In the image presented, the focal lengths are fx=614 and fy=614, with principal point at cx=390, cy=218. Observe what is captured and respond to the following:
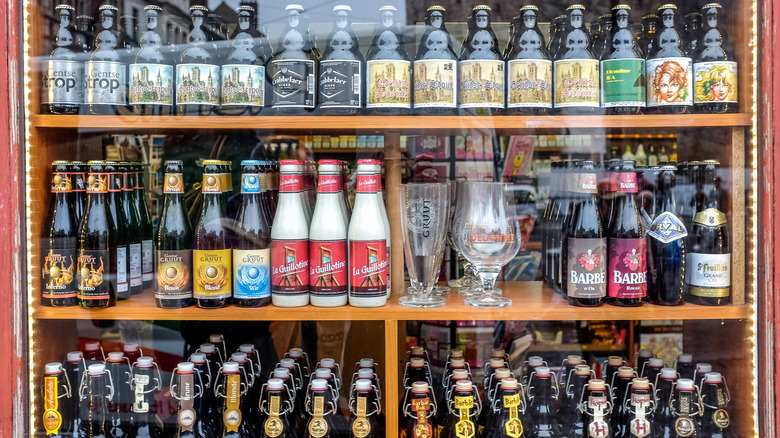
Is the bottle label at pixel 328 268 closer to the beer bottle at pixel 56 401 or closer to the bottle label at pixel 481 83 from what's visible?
the bottle label at pixel 481 83

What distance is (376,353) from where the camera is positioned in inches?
56.5

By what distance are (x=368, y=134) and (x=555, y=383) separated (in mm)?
739

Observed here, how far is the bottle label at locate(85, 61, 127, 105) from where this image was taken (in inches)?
52.7

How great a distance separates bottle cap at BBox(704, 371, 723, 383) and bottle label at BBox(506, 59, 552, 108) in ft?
2.31

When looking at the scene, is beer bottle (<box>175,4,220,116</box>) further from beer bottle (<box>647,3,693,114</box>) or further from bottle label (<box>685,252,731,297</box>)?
bottle label (<box>685,252,731,297</box>)

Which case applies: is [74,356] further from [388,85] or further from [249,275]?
[388,85]

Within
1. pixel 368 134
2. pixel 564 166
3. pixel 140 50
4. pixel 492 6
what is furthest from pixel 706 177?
pixel 140 50

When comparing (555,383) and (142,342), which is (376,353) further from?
(142,342)

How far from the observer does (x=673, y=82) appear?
1.32 metres

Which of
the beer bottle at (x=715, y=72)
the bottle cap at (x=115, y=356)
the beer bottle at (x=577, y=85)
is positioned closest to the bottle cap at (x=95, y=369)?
the bottle cap at (x=115, y=356)

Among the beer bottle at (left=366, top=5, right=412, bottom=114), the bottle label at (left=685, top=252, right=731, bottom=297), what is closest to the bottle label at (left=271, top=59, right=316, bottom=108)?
the beer bottle at (left=366, top=5, right=412, bottom=114)

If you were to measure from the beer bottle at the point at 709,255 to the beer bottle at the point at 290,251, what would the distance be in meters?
0.84

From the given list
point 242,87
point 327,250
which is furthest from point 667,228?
point 242,87

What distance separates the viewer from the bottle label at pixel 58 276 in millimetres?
1315
